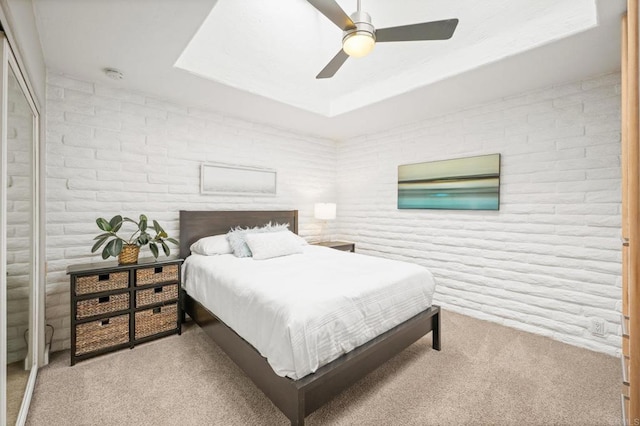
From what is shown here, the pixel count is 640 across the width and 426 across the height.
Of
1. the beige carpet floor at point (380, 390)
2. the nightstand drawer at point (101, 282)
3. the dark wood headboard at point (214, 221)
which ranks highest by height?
the dark wood headboard at point (214, 221)

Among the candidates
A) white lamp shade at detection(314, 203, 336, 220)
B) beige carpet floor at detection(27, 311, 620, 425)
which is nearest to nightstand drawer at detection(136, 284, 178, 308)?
beige carpet floor at detection(27, 311, 620, 425)

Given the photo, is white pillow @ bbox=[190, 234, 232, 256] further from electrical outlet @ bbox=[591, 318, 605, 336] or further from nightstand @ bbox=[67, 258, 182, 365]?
electrical outlet @ bbox=[591, 318, 605, 336]

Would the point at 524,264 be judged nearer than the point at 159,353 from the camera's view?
No

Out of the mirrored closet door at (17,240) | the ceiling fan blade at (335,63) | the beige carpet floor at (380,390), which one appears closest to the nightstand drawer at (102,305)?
the mirrored closet door at (17,240)

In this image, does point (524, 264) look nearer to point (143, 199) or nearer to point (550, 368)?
point (550, 368)

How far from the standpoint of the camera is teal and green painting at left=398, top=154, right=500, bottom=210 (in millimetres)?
3002

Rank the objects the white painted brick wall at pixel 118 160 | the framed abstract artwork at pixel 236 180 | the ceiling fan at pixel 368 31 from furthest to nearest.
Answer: the framed abstract artwork at pixel 236 180 < the white painted brick wall at pixel 118 160 < the ceiling fan at pixel 368 31

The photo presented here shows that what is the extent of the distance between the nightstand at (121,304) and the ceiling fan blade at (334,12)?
2393mm

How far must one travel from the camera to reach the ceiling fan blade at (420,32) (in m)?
1.59

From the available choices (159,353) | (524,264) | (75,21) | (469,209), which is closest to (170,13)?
(75,21)

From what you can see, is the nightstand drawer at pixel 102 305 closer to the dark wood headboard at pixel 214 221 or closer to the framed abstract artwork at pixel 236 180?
the dark wood headboard at pixel 214 221

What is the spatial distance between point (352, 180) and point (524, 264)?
8.30 ft

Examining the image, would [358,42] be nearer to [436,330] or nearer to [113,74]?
[113,74]

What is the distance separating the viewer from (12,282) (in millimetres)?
1541
